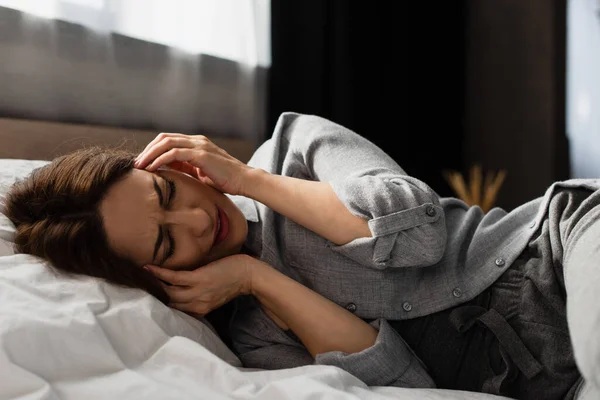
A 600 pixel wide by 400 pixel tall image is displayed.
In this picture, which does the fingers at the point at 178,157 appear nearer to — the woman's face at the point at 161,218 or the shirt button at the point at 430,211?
the woman's face at the point at 161,218

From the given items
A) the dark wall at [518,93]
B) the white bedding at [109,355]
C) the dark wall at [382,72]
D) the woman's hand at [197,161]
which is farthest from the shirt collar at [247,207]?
the dark wall at [518,93]

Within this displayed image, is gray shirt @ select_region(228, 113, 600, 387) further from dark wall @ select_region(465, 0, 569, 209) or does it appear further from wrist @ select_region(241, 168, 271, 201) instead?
dark wall @ select_region(465, 0, 569, 209)

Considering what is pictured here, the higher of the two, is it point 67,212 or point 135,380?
point 67,212

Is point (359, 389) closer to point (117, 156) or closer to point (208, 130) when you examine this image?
point (117, 156)

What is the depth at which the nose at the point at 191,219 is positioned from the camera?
3.46ft

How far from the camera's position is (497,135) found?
3.39 m

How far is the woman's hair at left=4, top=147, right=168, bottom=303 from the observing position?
0.99 m

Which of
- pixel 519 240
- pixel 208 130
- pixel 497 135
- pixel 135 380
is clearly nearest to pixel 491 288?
pixel 519 240

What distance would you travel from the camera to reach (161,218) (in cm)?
105

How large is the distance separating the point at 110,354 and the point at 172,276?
287 millimetres

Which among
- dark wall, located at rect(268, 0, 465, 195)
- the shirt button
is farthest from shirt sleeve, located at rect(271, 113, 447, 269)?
dark wall, located at rect(268, 0, 465, 195)

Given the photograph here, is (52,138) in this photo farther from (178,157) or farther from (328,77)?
(328,77)

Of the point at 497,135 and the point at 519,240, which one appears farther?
the point at 497,135

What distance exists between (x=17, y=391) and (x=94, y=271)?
0.31 m
